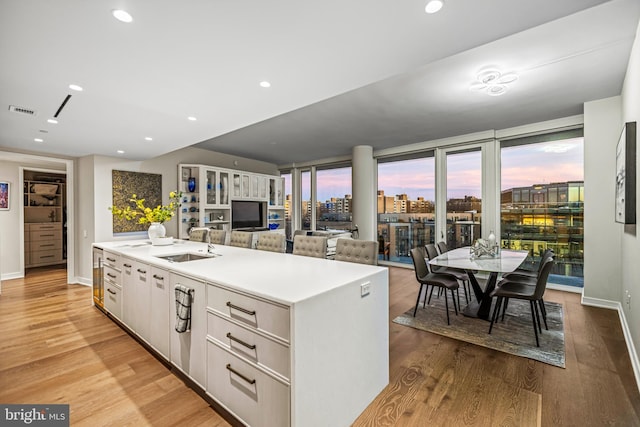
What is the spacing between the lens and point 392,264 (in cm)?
654

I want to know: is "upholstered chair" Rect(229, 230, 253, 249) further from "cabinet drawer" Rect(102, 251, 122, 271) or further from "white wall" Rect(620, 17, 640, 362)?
"white wall" Rect(620, 17, 640, 362)

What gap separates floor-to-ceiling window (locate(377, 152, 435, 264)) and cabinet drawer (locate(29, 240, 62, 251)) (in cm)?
765

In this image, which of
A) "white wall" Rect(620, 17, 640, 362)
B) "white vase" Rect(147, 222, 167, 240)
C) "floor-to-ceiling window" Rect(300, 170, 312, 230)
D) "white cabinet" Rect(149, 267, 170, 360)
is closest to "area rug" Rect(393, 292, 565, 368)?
"white wall" Rect(620, 17, 640, 362)

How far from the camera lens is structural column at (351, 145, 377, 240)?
611cm

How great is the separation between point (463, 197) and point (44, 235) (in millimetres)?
9186

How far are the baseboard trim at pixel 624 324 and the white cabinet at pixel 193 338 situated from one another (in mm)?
3146

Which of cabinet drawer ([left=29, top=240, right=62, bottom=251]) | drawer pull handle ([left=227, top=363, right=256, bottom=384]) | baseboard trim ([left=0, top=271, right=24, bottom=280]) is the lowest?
baseboard trim ([left=0, top=271, right=24, bottom=280])

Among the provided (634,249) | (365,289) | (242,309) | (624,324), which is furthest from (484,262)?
(242,309)

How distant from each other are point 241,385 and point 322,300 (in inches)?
28.0

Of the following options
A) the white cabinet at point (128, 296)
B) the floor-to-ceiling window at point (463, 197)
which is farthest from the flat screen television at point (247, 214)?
the floor-to-ceiling window at point (463, 197)

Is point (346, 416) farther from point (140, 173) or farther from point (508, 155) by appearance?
point (140, 173)

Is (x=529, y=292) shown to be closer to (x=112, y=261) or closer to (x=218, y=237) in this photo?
(x=218, y=237)

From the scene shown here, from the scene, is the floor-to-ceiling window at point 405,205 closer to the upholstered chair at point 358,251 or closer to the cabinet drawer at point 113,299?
the upholstered chair at point 358,251

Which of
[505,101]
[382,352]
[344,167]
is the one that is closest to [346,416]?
[382,352]
